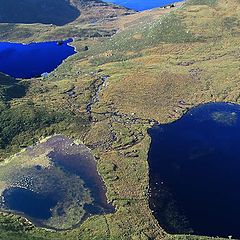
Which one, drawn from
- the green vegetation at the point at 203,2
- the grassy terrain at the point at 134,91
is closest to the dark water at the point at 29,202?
the grassy terrain at the point at 134,91

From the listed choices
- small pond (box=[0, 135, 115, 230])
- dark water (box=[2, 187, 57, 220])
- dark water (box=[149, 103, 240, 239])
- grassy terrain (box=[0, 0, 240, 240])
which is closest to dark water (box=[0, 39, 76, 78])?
grassy terrain (box=[0, 0, 240, 240])

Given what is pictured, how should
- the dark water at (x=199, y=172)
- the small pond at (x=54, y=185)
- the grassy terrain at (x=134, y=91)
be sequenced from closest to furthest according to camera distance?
1. the dark water at (x=199, y=172)
2. the grassy terrain at (x=134, y=91)
3. the small pond at (x=54, y=185)

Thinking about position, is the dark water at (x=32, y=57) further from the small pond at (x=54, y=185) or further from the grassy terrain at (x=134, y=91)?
the small pond at (x=54, y=185)

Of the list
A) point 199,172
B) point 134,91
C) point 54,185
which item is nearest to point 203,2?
point 134,91

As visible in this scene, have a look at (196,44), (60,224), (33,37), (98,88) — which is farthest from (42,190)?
(33,37)

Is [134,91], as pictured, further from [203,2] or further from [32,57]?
[203,2]

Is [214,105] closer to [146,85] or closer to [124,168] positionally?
[146,85]

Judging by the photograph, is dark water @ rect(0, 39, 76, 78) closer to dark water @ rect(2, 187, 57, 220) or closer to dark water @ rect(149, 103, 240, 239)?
dark water @ rect(149, 103, 240, 239)
